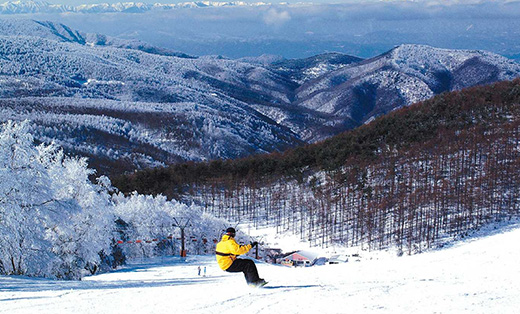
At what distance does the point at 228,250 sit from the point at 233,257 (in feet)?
1.44

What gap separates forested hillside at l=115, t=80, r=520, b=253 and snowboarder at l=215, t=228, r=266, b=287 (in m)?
49.8

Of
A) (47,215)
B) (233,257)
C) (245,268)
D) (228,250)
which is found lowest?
(245,268)

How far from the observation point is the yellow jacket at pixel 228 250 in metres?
17.1

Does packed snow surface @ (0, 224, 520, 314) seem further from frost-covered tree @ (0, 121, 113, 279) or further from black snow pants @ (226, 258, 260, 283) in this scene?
frost-covered tree @ (0, 121, 113, 279)

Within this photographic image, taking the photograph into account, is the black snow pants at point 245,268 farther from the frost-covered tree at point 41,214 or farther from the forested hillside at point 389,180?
the forested hillside at point 389,180

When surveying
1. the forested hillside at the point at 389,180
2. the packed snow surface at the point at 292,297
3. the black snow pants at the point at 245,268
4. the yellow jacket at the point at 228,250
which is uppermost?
the forested hillside at the point at 389,180

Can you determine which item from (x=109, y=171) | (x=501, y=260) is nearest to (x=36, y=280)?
(x=501, y=260)

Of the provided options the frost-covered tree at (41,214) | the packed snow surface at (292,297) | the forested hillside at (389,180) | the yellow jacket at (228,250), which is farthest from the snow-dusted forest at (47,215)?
the forested hillside at (389,180)

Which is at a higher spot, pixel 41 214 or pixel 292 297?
pixel 41 214

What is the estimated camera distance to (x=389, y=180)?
284 ft

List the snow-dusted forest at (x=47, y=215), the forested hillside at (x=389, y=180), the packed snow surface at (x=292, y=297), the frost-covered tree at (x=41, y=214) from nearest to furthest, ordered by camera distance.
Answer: the packed snow surface at (x=292, y=297)
the frost-covered tree at (x=41, y=214)
the snow-dusted forest at (x=47, y=215)
the forested hillside at (x=389, y=180)

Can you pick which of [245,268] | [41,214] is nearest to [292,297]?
[245,268]

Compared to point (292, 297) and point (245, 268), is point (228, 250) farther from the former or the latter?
point (292, 297)

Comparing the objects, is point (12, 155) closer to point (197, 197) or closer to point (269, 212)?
point (269, 212)
